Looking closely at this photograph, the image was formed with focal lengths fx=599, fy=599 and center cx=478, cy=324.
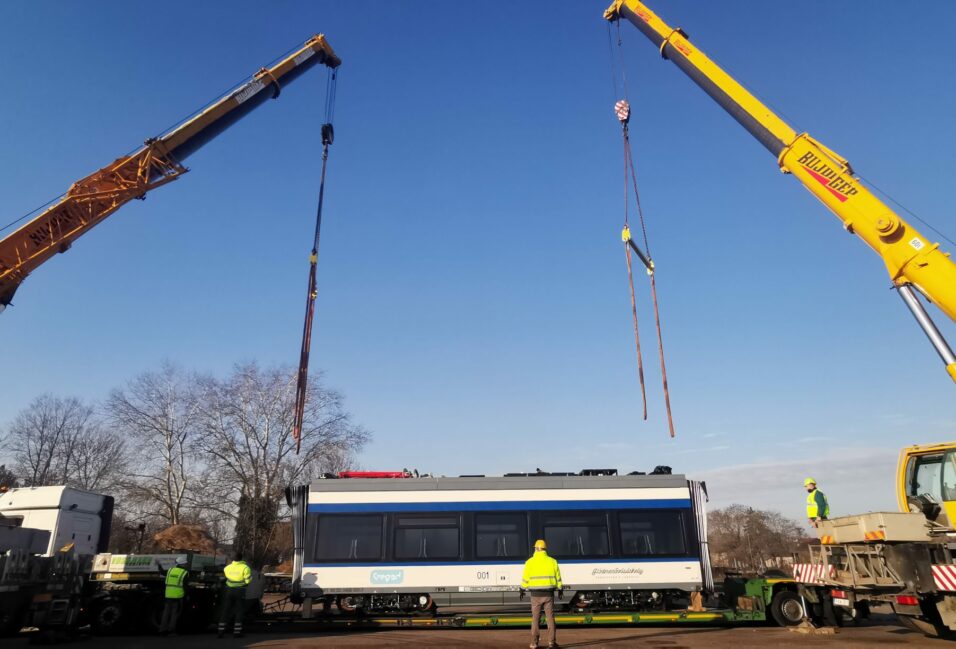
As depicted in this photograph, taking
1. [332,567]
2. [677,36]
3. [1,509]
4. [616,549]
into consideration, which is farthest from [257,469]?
[677,36]

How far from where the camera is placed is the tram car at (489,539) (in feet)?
45.4

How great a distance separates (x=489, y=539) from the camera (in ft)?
46.4

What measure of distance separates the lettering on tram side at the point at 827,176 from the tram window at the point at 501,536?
1056 cm

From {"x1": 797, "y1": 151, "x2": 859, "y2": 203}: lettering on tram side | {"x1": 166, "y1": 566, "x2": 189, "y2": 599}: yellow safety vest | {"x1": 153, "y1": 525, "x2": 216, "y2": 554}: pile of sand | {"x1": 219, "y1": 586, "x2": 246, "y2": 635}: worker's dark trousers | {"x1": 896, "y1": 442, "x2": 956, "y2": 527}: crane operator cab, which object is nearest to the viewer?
{"x1": 896, "y1": 442, "x2": 956, "y2": 527}: crane operator cab

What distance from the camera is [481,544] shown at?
1409 centimetres

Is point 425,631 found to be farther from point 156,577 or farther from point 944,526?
point 944,526

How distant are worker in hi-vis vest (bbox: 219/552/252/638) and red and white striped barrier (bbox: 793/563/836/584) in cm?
1150

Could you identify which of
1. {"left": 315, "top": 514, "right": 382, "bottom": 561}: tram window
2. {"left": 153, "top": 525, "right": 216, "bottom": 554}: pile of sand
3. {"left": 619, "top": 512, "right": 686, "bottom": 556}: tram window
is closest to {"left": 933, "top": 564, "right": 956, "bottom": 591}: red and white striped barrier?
{"left": 619, "top": 512, "right": 686, "bottom": 556}: tram window

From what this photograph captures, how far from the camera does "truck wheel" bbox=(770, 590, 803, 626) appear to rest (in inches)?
514

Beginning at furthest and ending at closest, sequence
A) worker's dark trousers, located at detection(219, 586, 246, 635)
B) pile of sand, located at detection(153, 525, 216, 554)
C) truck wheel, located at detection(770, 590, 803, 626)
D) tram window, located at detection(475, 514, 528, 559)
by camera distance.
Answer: pile of sand, located at detection(153, 525, 216, 554) → tram window, located at detection(475, 514, 528, 559) → truck wheel, located at detection(770, 590, 803, 626) → worker's dark trousers, located at detection(219, 586, 246, 635)

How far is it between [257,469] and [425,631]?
22.2 meters

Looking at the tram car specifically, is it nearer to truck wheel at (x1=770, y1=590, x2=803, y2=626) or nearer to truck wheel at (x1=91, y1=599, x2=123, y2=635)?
truck wheel at (x1=770, y1=590, x2=803, y2=626)

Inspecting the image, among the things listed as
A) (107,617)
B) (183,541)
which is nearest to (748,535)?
(183,541)

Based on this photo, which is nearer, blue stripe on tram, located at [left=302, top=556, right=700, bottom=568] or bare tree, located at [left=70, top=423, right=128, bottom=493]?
blue stripe on tram, located at [left=302, top=556, right=700, bottom=568]
